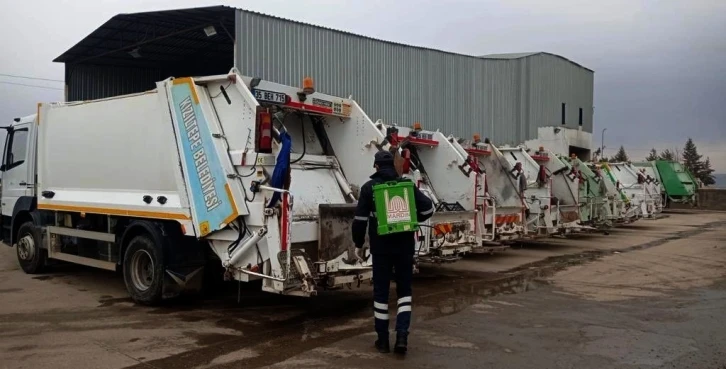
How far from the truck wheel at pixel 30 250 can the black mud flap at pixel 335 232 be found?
16.8 ft

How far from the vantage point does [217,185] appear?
19.1 feet

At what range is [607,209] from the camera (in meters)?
16.0

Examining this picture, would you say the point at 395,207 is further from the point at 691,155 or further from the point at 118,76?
the point at 691,155

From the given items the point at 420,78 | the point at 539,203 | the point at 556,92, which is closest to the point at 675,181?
the point at 556,92

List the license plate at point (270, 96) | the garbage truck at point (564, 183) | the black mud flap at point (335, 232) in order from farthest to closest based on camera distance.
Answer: the garbage truck at point (564, 183), the license plate at point (270, 96), the black mud flap at point (335, 232)

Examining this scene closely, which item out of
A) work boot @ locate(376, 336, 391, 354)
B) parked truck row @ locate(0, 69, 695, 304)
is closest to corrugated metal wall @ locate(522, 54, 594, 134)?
parked truck row @ locate(0, 69, 695, 304)

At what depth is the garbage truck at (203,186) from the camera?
5582 mm

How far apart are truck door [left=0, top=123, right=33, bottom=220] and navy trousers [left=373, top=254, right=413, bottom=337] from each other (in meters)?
6.44

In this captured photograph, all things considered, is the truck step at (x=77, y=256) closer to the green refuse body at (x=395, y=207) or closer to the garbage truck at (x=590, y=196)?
the green refuse body at (x=395, y=207)

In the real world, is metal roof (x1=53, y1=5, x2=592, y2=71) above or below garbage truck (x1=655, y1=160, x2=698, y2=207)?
above

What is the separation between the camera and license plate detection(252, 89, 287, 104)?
6.10m

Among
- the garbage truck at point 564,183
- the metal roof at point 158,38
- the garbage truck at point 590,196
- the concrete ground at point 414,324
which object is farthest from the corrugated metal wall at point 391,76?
the concrete ground at point 414,324

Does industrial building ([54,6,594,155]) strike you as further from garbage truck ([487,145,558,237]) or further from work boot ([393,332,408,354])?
work boot ([393,332,408,354])

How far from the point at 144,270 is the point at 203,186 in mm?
1685
